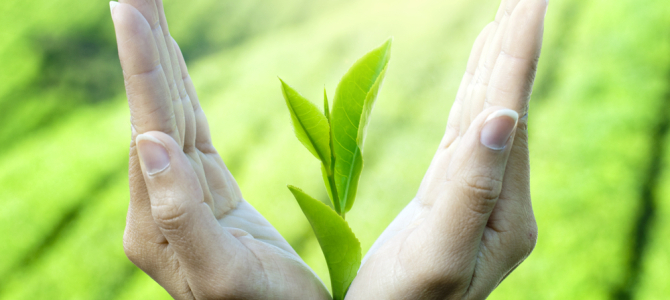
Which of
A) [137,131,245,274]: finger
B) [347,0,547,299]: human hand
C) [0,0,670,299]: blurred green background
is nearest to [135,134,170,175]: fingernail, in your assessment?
[137,131,245,274]: finger

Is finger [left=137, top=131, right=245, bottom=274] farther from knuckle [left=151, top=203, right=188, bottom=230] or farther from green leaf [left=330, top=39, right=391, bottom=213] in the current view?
green leaf [left=330, top=39, right=391, bottom=213]

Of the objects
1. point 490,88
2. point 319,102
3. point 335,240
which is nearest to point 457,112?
point 490,88

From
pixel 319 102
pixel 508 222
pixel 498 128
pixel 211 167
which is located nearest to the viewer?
pixel 498 128

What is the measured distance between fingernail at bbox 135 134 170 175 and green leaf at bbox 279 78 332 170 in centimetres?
18

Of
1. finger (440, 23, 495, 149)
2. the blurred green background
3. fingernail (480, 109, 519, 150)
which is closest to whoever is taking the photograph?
fingernail (480, 109, 519, 150)

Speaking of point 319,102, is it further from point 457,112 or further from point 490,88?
point 490,88

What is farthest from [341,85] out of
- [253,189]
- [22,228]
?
[22,228]

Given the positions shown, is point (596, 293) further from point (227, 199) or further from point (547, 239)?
point (227, 199)

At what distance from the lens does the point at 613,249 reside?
942 millimetres

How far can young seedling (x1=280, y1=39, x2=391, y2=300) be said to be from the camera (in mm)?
548

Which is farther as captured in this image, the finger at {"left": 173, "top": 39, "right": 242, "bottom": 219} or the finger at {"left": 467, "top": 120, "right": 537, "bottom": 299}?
the finger at {"left": 173, "top": 39, "right": 242, "bottom": 219}

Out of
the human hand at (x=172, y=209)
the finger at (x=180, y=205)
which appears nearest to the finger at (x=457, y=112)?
the human hand at (x=172, y=209)

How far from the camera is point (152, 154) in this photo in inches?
18.1

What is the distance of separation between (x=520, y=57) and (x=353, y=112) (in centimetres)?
23
